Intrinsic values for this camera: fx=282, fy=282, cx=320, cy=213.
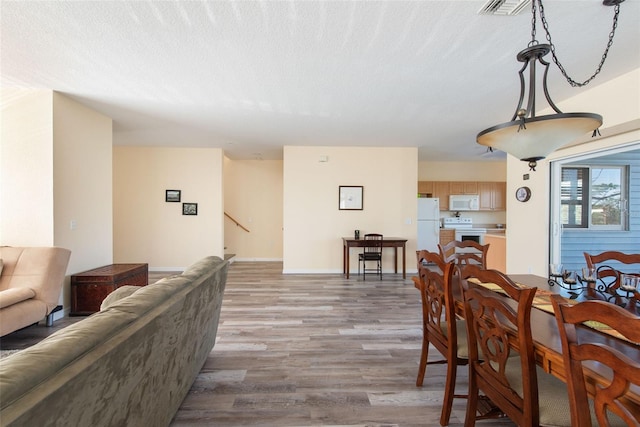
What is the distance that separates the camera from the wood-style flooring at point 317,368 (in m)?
1.80

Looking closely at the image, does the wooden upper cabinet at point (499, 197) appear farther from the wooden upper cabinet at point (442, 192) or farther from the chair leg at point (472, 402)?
the chair leg at point (472, 402)

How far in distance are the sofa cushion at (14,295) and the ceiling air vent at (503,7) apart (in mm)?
4452

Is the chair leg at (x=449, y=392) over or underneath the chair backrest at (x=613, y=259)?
underneath

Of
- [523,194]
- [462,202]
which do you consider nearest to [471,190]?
[462,202]

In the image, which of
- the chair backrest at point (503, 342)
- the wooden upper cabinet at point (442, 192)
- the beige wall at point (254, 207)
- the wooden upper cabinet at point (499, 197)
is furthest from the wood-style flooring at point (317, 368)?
the wooden upper cabinet at point (499, 197)

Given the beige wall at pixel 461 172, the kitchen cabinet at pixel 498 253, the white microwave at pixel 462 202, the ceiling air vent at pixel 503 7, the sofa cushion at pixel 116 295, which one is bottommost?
the kitchen cabinet at pixel 498 253

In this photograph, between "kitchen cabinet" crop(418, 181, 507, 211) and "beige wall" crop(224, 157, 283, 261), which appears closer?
"kitchen cabinet" crop(418, 181, 507, 211)

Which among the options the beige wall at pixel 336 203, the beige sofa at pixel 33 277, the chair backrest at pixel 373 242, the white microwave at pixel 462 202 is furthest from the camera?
the white microwave at pixel 462 202

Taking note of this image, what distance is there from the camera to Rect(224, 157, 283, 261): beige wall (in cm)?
736

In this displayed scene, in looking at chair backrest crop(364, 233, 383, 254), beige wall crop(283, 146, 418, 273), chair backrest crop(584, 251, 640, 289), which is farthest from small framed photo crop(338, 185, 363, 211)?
chair backrest crop(584, 251, 640, 289)

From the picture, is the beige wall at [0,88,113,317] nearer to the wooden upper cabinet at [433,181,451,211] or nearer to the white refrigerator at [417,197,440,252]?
the white refrigerator at [417,197,440,252]

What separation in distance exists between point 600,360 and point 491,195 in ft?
24.2

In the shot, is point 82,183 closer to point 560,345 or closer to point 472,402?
point 472,402

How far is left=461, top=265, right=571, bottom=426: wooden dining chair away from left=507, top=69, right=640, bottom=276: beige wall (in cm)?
296
